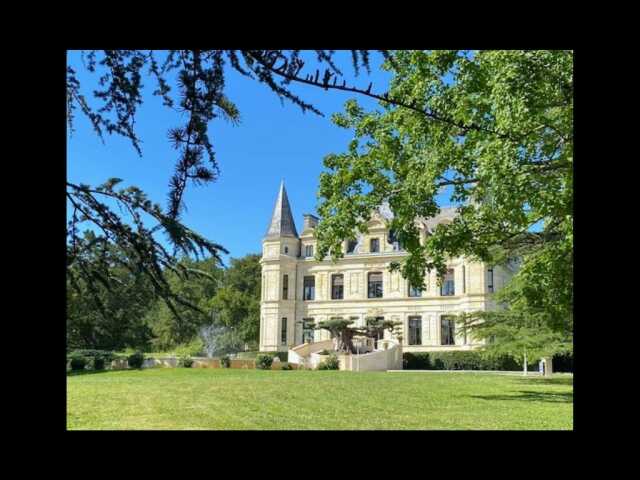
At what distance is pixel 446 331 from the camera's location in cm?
3191

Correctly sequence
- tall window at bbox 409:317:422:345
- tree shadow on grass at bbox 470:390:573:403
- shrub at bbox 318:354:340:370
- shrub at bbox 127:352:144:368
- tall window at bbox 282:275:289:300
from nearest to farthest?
tree shadow on grass at bbox 470:390:573:403, shrub at bbox 127:352:144:368, shrub at bbox 318:354:340:370, tall window at bbox 409:317:422:345, tall window at bbox 282:275:289:300

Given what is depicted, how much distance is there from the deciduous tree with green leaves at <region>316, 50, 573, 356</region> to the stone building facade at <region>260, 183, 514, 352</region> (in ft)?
57.8

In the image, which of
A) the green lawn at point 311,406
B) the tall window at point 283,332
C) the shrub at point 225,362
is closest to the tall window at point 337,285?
the tall window at point 283,332

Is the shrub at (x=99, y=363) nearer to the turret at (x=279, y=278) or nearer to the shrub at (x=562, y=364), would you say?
the turret at (x=279, y=278)

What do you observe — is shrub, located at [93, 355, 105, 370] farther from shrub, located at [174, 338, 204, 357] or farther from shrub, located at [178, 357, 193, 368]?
shrub, located at [178, 357, 193, 368]

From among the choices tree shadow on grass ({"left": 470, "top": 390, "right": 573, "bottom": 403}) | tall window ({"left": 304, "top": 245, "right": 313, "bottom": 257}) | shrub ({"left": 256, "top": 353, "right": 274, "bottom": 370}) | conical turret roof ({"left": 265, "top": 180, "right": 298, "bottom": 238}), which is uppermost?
conical turret roof ({"left": 265, "top": 180, "right": 298, "bottom": 238})

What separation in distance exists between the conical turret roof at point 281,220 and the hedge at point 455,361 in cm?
1097

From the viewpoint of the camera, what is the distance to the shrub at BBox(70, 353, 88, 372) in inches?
822

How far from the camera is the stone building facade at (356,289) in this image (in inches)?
1256

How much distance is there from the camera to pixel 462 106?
1040 centimetres

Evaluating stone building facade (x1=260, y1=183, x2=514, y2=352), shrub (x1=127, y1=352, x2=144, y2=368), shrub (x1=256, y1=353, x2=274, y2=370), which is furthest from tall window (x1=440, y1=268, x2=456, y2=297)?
shrub (x1=127, y1=352, x2=144, y2=368)

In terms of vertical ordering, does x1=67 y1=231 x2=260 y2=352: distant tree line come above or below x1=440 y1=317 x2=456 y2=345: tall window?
above
